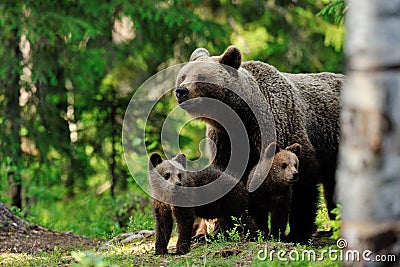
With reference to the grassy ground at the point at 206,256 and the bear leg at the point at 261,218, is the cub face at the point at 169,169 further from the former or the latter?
the bear leg at the point at 261,218

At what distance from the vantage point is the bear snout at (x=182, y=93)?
6.66 m

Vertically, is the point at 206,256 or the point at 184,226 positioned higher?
the point at 184,226

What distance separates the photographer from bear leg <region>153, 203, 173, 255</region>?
6105 millimetres

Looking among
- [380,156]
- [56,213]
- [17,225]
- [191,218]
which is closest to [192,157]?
[56,213]

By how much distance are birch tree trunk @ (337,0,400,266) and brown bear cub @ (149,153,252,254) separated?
9.53 ft

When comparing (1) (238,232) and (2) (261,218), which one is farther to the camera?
(2) (261,218)

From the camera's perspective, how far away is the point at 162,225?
6168 millimetres

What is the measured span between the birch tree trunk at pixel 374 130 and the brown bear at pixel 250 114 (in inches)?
143

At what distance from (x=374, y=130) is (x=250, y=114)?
3.94 metres

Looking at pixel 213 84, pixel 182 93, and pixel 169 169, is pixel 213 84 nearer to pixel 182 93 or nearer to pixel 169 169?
pixel 182 93

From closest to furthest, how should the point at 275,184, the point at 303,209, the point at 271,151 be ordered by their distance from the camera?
the point at 275,184, the point at 271,151, the point at 303,209

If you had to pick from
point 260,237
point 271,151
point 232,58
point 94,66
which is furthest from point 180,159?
point 94,66

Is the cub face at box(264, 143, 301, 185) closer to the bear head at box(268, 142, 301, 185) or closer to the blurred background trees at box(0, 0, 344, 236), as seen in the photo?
the bear head at box(268, 142, 301, 185)

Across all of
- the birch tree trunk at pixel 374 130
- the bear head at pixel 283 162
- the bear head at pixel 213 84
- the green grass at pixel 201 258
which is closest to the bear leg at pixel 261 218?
the bear head at pixel 283 162
